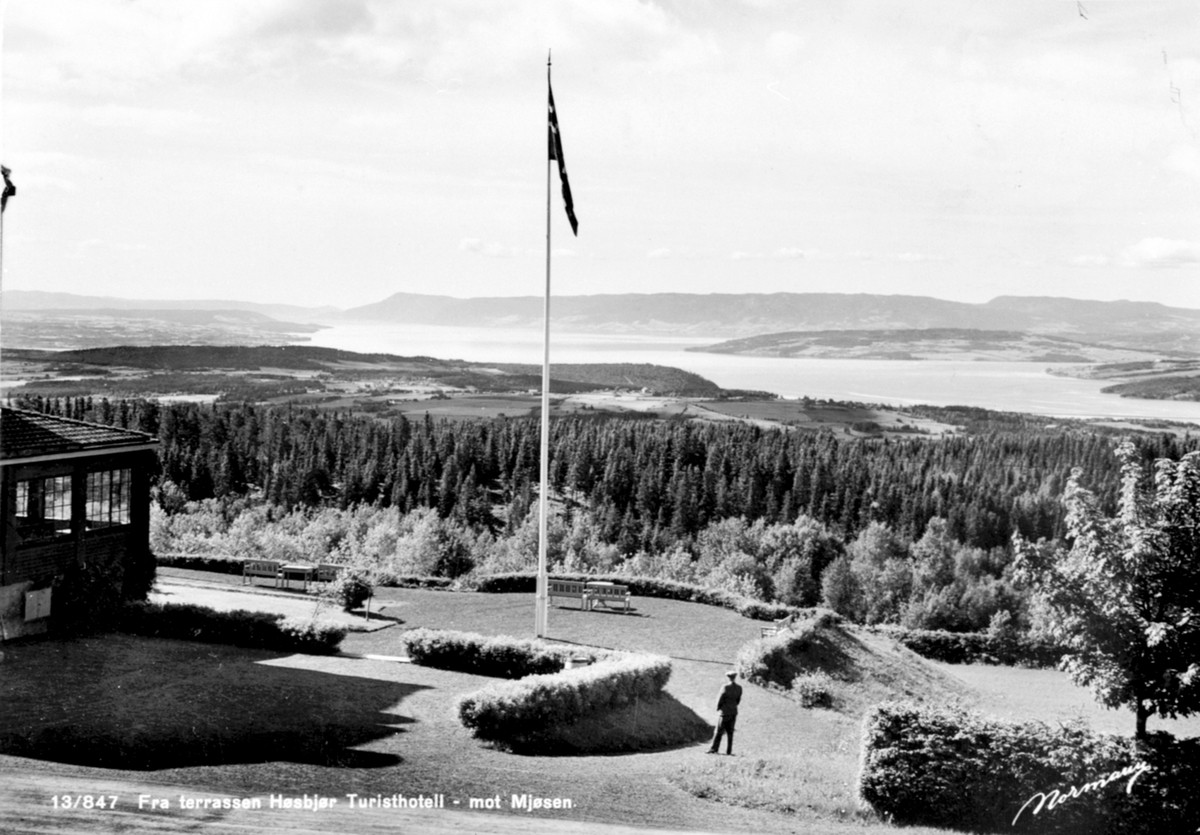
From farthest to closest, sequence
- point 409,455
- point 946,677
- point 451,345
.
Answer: point 451,345
point 409,455
point 946,677

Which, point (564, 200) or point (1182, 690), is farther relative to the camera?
point (564, 200)

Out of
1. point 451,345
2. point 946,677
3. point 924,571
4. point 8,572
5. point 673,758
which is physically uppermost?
point 451,345

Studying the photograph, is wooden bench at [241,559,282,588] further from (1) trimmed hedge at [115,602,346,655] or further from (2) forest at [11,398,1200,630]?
(2) forest at [11,398,1200,630]

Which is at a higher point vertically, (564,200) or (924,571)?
(564,200)

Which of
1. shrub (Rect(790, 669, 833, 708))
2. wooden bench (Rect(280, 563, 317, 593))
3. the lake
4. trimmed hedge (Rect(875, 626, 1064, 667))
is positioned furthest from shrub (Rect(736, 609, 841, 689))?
the lake

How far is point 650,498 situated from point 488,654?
66872mm

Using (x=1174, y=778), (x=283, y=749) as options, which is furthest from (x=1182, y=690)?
(x=283, y=749)

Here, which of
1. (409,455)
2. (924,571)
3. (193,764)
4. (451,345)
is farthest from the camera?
(451,345)

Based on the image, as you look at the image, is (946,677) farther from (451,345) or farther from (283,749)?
(451,345)

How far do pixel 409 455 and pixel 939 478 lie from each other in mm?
42810

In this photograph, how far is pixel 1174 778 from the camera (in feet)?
43.0

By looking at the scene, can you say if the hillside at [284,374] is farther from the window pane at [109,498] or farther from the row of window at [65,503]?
the row of window at [65,503]

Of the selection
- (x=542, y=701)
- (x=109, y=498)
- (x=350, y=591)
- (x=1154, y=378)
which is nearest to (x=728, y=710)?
(x=542, y=701)
